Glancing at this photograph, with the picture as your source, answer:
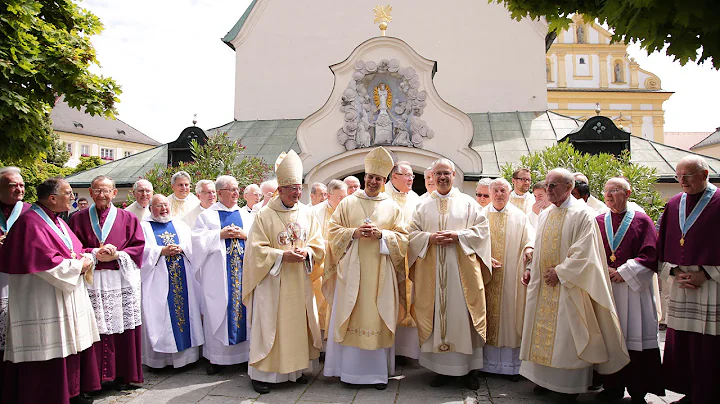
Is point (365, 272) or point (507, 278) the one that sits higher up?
point (365, 272)

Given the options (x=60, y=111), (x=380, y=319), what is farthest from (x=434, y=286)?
(x=60, y=111)

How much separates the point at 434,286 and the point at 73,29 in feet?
23.1

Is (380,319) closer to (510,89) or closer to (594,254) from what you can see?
(594,254)

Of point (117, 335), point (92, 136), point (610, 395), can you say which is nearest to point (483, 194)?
point (610, 395)

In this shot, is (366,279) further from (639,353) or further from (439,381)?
(639,353)

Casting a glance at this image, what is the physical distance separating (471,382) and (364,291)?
1.44 meters

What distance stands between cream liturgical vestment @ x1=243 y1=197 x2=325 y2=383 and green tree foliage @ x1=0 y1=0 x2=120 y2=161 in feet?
11.9

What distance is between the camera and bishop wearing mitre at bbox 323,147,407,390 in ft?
17.5

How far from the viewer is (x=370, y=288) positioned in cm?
540

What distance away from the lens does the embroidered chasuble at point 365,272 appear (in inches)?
209

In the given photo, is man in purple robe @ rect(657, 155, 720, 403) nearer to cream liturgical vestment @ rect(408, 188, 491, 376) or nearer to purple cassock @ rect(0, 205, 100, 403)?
cream liturgical vestment @ rect(408, 188, 491, 376)

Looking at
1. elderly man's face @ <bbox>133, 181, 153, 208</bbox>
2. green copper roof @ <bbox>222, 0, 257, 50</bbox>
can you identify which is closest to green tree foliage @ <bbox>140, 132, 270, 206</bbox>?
elderly man's face @ <bbox>133, 181, 153, 208</bbox>

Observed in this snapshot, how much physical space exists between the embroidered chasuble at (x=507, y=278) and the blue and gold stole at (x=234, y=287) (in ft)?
9.21

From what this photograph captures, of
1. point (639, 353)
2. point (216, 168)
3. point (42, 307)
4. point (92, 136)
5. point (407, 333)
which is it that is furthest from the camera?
point (92, 136)
